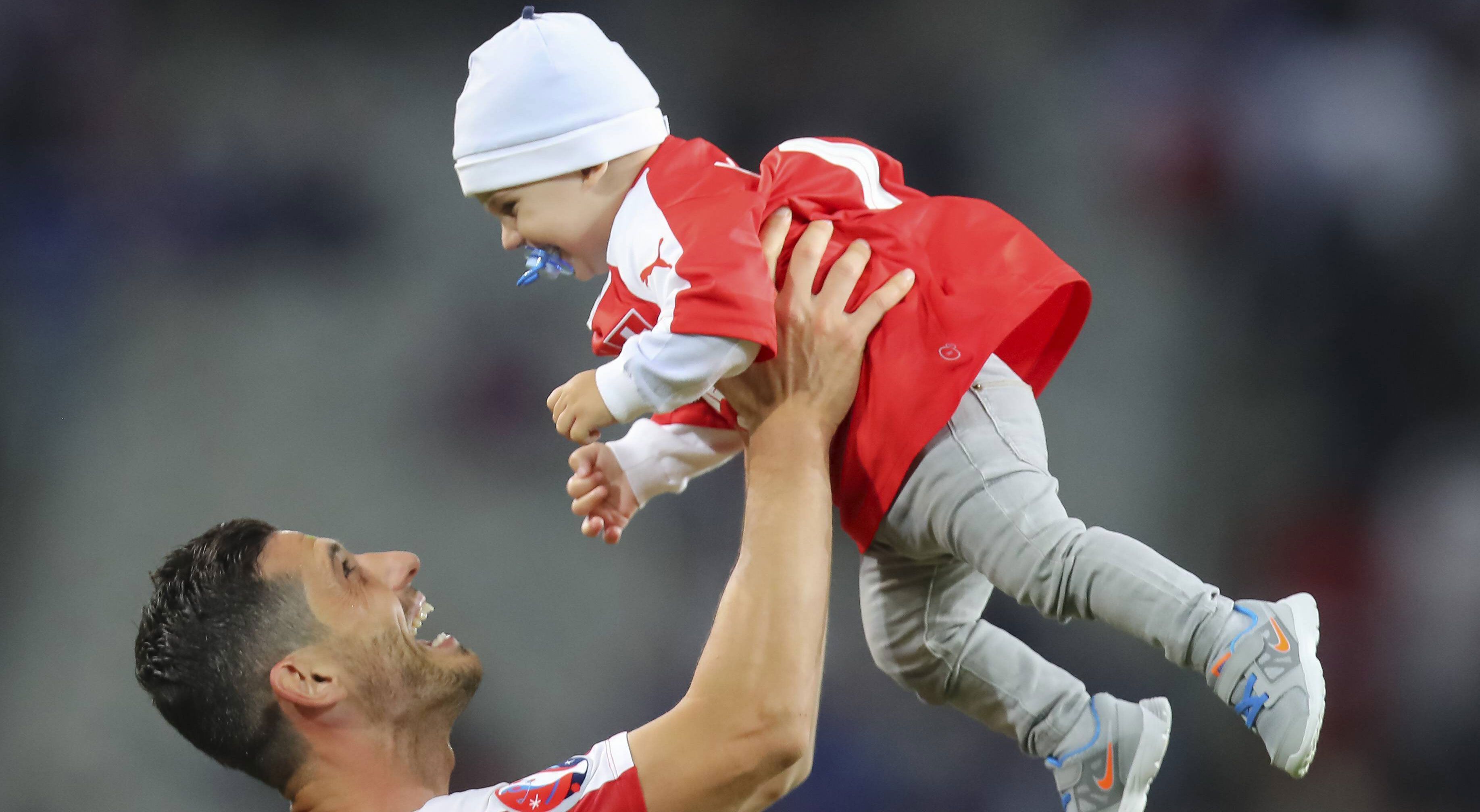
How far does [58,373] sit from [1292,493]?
2.33 metres

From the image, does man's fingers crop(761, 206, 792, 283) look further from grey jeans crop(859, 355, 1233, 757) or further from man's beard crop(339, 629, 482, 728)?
man's beard crop(339, 629, 482, 728)

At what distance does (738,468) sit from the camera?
91.8 inches

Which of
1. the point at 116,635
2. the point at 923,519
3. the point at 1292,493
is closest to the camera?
the point at 923,519

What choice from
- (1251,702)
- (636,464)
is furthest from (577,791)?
(1251,702)

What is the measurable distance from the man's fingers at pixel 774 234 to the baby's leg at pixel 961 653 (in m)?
0.32

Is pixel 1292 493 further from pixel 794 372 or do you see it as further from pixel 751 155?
pixel 794 372

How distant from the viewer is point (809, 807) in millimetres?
2168

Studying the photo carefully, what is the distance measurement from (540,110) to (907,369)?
40 cm

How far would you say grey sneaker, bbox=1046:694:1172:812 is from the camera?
3.62 feet

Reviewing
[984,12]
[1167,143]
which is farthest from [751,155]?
[1167,143]

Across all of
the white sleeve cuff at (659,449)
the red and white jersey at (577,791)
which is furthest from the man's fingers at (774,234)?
the red and white jersey at (577,791)

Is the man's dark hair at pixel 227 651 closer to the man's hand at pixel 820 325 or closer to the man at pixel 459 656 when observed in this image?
the man at pixel 459 656

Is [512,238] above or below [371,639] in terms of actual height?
above

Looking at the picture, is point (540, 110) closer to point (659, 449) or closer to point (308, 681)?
point (659, 449)
